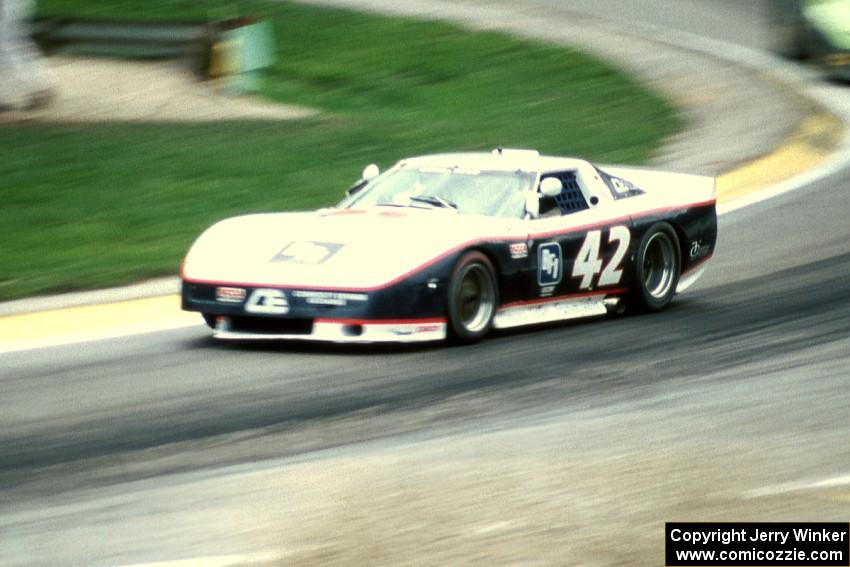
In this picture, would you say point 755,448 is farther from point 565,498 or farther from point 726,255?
point 726,255

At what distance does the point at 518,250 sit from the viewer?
10.3 metres

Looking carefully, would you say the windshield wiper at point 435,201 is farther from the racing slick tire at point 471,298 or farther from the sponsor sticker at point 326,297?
the sponsor sticker at point 326,297

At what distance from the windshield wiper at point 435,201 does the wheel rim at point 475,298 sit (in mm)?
614

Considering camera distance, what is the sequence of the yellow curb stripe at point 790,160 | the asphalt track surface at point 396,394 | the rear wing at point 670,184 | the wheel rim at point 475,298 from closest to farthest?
the asphalt track surface at point 396,394, the wheel rim at point 475,298, the rear wing at point 670,184, the yellow curb stripe at point 790,160

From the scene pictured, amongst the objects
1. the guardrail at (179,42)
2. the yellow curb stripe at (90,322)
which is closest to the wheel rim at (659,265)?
the yellow curb stripe at (90,322)

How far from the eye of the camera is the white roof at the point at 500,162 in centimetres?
1093

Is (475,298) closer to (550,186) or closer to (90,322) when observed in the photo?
(550,186)

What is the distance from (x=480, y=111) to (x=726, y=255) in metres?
8.04

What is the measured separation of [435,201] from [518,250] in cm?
64

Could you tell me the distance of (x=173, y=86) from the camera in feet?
74.6

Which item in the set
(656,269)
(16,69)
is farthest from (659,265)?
(16,69)

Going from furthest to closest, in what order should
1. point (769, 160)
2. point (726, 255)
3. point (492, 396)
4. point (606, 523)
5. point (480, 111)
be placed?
point (480, 111)
point (769, 160)
point (726, 255)
point (492, 396)
point (606, 523)

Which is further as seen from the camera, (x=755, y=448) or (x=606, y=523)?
(x=755, y=448)

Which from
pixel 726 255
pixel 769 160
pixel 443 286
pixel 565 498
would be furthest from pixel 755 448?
pixel 769 160
